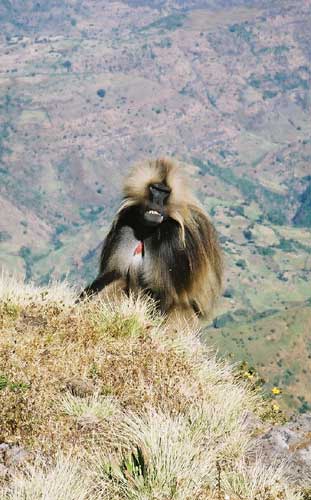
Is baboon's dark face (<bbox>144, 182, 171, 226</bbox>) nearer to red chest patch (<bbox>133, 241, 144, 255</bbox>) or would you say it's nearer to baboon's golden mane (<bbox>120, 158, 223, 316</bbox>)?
baboon's golden mane (<bbox>120, 158, 223, 316</bbox>)

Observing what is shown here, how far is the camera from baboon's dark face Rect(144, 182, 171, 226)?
875 cm

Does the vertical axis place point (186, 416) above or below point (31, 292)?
above

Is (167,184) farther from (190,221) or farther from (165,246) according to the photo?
(165,246)

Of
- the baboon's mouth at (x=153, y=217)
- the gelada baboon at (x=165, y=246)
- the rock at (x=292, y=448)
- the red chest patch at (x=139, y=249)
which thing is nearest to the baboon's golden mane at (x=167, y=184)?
the gelada baboon at (x=165, y=246)

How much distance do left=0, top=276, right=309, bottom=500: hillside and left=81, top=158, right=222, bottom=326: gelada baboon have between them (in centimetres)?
79

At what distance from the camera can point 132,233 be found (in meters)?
9.23

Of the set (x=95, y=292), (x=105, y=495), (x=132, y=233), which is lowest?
(x=95, y=292)

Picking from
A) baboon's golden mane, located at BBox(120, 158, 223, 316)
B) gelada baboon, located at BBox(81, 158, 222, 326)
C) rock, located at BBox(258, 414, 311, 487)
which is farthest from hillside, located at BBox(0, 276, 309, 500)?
baboon's golden mane, located at BBox(120, 158, 223, 316)

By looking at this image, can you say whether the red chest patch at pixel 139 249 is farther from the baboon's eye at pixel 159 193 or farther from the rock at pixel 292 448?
the rock at pixel 292 448

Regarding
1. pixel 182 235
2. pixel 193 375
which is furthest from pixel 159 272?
pixel 193 375

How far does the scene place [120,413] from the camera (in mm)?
5555

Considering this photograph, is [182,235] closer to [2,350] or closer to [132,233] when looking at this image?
[132,233]

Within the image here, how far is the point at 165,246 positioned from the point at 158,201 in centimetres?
56

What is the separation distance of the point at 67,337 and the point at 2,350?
103cm
